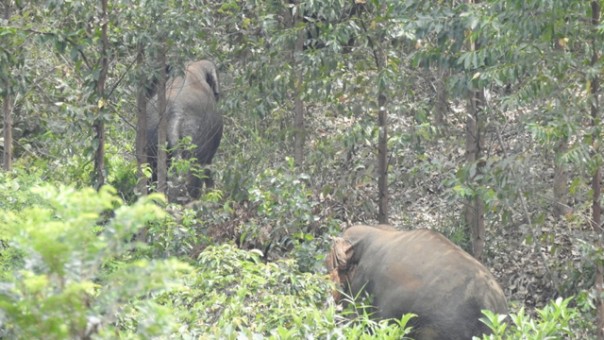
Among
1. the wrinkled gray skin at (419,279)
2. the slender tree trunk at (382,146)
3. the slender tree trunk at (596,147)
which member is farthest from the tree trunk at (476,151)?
the slender tree trunk at (596,147)

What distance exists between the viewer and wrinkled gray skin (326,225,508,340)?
789cm

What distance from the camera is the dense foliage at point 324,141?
7.61 meters

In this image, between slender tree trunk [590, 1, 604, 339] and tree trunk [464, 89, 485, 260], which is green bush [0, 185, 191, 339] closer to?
slender tree trunk [590, 1, 604, 339]

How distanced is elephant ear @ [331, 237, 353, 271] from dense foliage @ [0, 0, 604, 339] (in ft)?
0.53

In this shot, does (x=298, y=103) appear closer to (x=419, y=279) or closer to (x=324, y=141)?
(x=324, y=141)

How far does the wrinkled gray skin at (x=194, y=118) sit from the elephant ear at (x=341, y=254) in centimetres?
294

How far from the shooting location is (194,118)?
13.0 metres

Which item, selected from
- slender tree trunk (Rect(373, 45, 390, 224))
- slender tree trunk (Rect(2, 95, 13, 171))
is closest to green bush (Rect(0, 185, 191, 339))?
slender tree trunk (Rect(373, 45, 390, 224))

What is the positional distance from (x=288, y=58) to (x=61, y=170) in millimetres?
2491

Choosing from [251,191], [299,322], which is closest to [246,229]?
[251,191]

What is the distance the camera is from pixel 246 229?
9898 mm

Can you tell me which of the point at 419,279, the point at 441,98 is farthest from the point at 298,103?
the point at 419,279

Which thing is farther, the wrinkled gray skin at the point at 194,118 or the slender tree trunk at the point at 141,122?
the wrinkled gray skin at the point at 194,118

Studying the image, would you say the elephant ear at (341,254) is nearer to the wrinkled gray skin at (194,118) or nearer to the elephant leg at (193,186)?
the wrinkled gray skin at (194,118)
